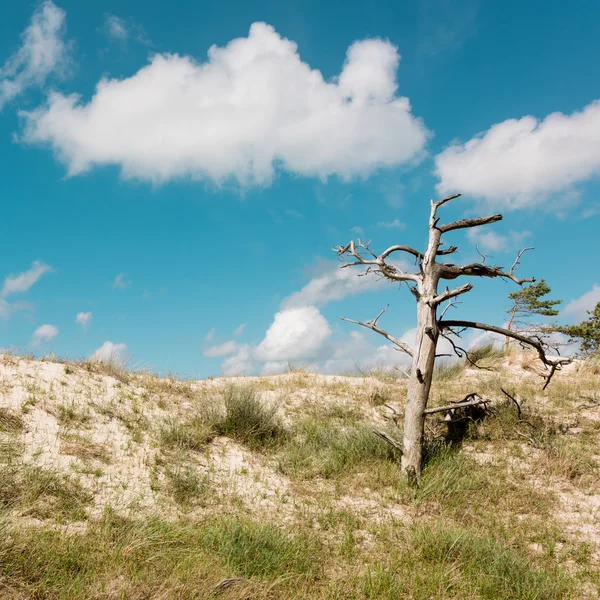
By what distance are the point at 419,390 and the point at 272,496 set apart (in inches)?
147

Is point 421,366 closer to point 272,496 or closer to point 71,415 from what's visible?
point 272,496

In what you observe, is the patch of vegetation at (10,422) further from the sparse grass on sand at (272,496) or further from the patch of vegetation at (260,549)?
the patch of vegetation at (260,549)

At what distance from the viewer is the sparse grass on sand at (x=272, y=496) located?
6.03 meters

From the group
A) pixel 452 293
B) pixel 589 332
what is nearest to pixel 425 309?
pixel 452 293

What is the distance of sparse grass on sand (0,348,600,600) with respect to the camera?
6031 mm

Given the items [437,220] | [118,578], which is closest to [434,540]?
[118,578]

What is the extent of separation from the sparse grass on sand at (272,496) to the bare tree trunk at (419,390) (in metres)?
0.38

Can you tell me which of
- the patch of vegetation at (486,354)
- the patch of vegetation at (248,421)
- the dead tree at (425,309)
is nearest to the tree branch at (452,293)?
the dead tree at (425,309)

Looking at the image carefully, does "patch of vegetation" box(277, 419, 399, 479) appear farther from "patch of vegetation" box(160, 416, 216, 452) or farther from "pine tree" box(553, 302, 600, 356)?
"pine tree" box(553, 302, 600, 356)

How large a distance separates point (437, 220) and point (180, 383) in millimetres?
8159

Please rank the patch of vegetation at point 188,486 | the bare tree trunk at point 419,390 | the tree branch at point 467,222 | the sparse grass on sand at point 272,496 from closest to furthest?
1. the sparse grass on sand at point 272,496
2. the patch of vegetation at point 188,486
3. the bare tree trunk at point 419,390
4. the tree branch at point 467,222

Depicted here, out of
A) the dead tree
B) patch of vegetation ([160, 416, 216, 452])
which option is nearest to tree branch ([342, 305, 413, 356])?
the dead tree

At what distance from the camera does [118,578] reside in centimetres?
543

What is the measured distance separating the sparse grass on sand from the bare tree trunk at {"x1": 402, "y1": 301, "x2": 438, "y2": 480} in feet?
1.25
